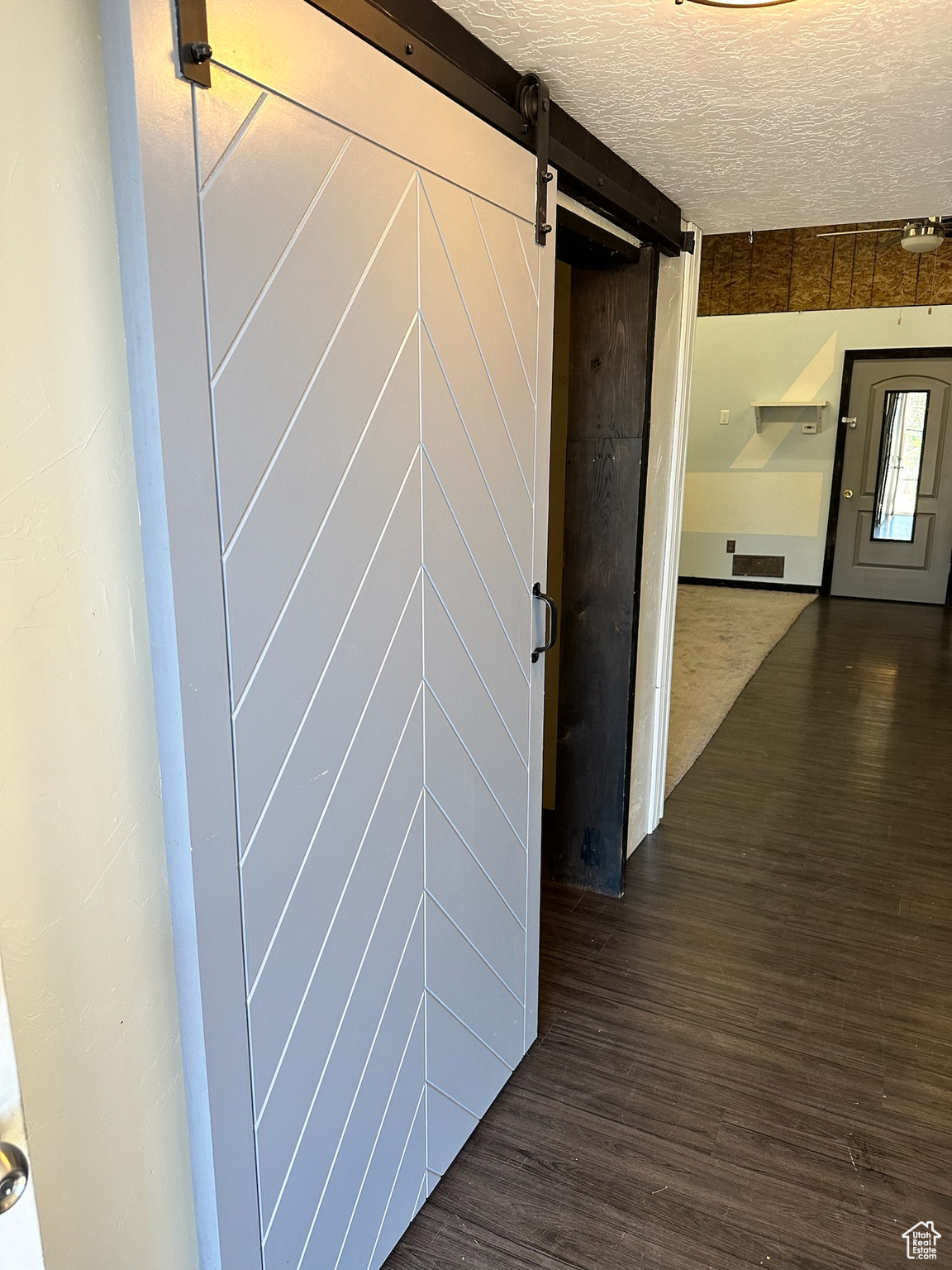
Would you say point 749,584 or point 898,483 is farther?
point 749,584

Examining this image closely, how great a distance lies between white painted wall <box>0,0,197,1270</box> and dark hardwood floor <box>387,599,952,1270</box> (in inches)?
37.9

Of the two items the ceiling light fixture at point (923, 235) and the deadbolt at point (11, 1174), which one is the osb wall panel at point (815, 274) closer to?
the ceiling light fixture at point (923, 235)

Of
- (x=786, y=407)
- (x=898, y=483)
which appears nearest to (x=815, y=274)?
(x=786, y=407)

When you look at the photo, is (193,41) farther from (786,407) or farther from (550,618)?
(786,407)

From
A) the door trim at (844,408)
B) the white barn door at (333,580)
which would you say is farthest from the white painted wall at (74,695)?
the door trim at (844,408)

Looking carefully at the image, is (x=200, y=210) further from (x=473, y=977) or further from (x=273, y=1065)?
(x=473, y=977)

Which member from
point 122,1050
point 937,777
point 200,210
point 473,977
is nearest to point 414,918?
point 473,977

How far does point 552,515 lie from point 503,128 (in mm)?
1668

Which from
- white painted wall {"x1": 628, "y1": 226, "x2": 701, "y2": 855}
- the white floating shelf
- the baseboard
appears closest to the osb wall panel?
the white floating shelf

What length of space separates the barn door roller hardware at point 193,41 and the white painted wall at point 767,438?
26.8 feet

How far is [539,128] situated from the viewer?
6.06 ft

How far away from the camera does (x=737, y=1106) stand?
217 cm

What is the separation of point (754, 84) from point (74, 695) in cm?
178

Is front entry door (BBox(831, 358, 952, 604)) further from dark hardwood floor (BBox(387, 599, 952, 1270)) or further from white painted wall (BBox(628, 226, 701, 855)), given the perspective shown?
white painted wall (BBox(628, 226, 701, 855))
